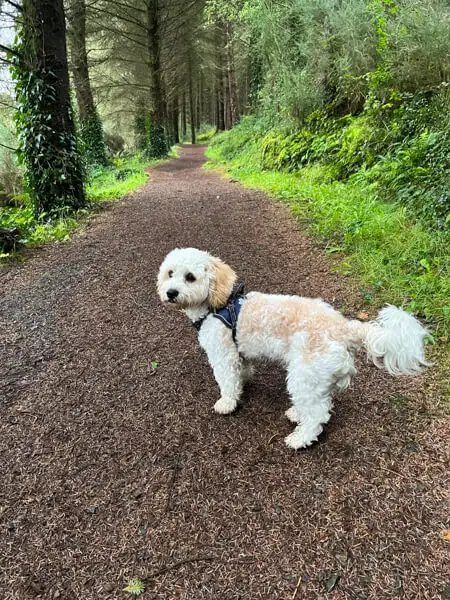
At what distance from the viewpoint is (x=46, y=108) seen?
7852 millimetres

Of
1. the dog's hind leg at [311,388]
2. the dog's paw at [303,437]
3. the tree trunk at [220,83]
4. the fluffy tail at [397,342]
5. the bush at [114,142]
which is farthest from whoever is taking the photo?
the bush at [114,142]

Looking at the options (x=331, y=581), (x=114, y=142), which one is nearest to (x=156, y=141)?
(x=114, y=142)

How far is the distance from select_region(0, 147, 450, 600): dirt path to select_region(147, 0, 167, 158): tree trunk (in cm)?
2045

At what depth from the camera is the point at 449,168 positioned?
5648mm

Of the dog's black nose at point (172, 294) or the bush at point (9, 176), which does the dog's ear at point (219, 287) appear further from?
the bush at point (9, 176)

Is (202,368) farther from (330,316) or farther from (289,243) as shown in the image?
(289,243)

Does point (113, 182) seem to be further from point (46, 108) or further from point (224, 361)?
point (224, 361)

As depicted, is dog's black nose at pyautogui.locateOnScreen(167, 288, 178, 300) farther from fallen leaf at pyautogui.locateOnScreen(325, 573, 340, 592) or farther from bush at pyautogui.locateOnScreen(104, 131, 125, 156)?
bush at pyautogui.locateOnScreen(104, 131, 125, 156)

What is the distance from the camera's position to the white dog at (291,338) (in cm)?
246

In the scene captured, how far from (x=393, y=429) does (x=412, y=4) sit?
28.0 ft

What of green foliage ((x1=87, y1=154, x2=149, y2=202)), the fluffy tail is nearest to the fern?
the fluffy tail

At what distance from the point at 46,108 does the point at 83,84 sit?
38.7 ft

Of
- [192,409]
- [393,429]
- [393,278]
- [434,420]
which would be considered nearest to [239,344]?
[192,409]

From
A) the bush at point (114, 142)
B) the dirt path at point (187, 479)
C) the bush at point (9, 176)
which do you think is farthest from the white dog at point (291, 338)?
the bush at point (114, 142)
